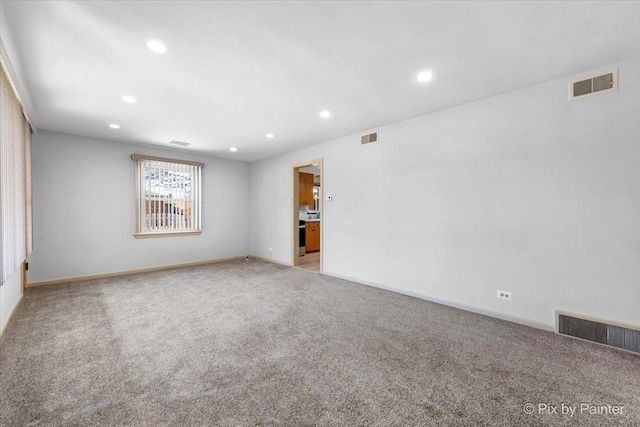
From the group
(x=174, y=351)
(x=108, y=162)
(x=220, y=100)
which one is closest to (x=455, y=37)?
(x=220, y=100)

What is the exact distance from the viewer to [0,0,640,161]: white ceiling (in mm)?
1824

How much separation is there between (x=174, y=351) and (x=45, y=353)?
1092 millimetres

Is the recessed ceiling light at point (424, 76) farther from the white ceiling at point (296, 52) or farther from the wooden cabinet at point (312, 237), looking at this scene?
the wooden cabinet at point (312, 237)

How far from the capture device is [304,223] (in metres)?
7.57

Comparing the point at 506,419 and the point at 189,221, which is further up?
the point at 189,221

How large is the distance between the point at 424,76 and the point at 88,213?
233 inches

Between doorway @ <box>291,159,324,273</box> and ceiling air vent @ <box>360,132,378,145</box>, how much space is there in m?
1.04

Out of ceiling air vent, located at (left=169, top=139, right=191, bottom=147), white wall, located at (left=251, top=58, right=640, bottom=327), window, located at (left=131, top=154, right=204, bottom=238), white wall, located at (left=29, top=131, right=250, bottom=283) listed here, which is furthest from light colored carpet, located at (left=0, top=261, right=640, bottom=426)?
ceiling air vent, located at (left=169, top=139, right=191, bottom=147)

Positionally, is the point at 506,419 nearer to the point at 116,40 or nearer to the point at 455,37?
the point at 455,37

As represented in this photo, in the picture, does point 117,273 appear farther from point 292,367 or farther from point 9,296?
point 292,367

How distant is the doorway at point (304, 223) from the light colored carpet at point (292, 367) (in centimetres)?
245

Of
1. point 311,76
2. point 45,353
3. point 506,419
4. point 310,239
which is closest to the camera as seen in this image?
point 506,419

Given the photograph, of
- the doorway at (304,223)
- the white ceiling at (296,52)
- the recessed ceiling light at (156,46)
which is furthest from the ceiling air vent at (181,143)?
the recessed ceiling light at (156,46)

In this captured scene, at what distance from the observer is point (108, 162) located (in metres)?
5.04
